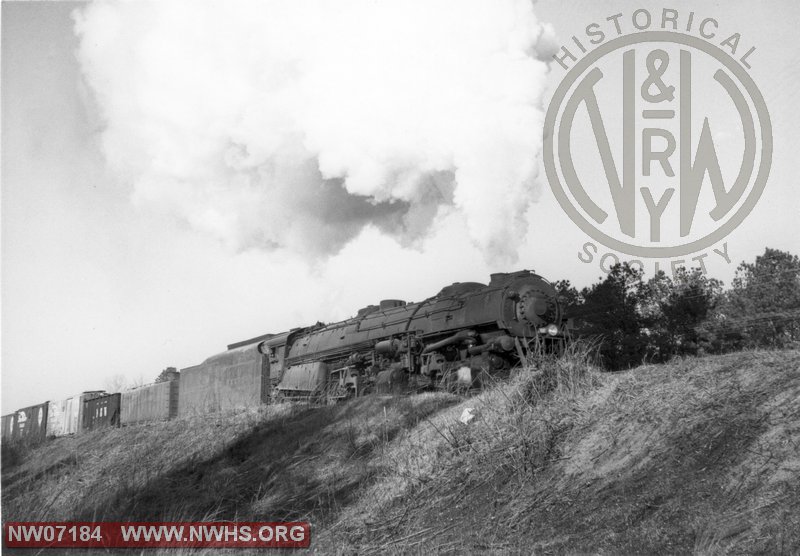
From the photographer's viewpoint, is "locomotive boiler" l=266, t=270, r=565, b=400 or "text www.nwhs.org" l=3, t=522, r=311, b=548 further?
"locomotive boiler" l=266, t=270, r=565, b=400

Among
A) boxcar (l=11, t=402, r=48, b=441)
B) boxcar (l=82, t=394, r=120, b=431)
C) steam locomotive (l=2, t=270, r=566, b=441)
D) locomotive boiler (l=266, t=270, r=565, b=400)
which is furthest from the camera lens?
boxcar (l=11, t=402, r=48, b=441)

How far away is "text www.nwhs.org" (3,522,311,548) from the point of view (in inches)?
286

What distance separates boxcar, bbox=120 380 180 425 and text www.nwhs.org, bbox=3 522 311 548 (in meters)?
14.7

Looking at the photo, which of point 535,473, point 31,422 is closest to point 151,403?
point 31,422

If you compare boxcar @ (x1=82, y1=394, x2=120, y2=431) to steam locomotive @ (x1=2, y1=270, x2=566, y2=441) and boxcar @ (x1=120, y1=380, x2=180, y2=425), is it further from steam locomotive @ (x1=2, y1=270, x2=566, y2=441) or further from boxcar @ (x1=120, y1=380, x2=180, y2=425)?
steam locomotive @ (x1=2, y1=270, x2=566, y2=441)

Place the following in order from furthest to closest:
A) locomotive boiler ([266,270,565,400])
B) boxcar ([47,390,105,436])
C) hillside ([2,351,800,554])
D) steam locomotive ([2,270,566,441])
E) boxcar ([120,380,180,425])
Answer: boxcar ([47,390,105,436]) → boxcar ([120,380,180,425]) → steam locomotive ([2,270,566,441]) → locomotive boiler ([266,270,565,400]) → hillside ([2,351,800,554])

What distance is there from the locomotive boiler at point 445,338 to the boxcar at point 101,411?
11.9m

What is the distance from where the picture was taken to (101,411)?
89.8 ft

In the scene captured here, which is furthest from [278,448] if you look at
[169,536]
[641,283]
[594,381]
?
[641,283]

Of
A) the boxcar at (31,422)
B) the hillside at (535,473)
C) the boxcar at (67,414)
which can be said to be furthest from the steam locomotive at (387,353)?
the boxcar at (31,422)

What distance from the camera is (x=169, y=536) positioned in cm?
745

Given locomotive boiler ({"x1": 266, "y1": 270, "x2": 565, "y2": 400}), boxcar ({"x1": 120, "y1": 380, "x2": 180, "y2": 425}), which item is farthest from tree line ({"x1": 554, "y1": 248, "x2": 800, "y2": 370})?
boxcar ({"x1": 120, "y1": 380, "x2": 180, "y2": 425})

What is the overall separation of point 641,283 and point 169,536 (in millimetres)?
26736

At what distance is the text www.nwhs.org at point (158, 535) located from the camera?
7.27 meters
